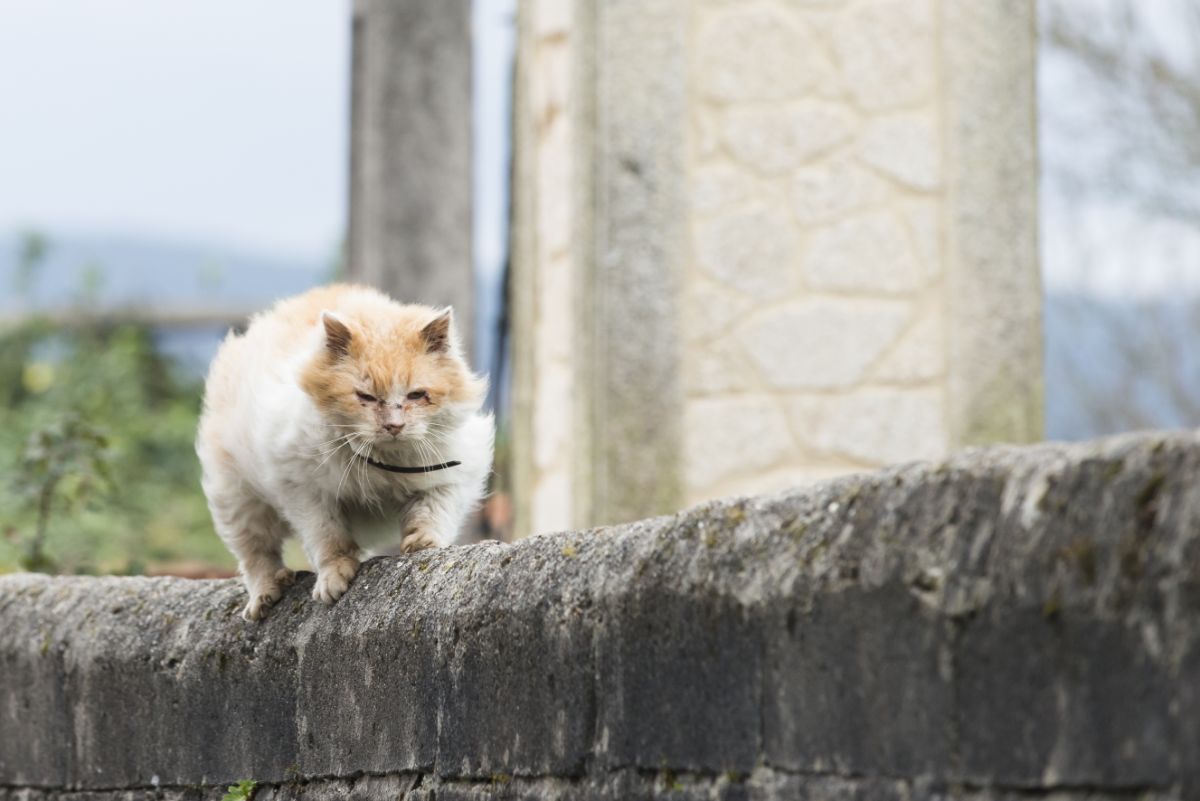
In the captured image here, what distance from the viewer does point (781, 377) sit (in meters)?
6.04

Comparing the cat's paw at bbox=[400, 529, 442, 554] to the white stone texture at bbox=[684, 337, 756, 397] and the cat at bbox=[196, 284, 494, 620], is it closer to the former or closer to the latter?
the cat at bbox=[196, 284, 494, 620]

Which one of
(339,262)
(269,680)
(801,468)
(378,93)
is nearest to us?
(269,680)

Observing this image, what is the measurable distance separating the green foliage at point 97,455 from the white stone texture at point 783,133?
2.46m

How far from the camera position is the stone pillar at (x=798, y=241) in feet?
19.7

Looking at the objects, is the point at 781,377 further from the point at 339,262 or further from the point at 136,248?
the point at 136,248

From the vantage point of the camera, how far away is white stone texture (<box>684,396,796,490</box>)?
5992 mm

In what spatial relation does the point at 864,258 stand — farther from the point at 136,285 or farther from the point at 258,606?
the point at 136,285

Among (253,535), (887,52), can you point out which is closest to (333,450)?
(253,535)

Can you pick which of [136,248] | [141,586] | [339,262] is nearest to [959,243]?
[141,586]

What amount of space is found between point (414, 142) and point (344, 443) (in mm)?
4077

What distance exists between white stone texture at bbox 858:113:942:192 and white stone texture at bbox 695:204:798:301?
0.39 meters

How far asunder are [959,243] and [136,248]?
1302 centimetres

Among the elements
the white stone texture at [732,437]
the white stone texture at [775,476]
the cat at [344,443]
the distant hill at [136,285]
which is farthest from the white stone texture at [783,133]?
the distant hill at [136,285]

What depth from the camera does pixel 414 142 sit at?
744 centimetres
